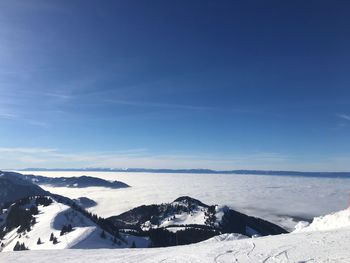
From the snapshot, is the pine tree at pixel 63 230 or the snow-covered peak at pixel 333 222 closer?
the snow-covered peak at pixel 333 222

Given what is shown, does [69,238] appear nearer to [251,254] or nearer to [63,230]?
[63,230]

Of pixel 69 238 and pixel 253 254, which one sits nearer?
pixel 253 254

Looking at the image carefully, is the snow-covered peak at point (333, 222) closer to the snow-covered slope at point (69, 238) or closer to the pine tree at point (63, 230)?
the snow-covered slope at point (69, 238)

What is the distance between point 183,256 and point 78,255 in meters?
10.5

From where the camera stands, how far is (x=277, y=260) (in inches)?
885

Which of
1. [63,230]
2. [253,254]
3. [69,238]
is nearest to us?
[253,254]

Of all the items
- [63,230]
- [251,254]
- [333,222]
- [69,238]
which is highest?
[333,222]

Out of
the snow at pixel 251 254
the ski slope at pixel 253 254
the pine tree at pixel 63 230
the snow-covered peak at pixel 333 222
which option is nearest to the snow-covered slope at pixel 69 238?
the pine tree at pixel 63 230

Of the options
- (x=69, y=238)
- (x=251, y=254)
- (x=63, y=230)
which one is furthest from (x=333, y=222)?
(x=63, y=230)

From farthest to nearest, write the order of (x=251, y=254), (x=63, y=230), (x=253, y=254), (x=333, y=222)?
(x=63, y=230) → (x=333, y=222) → (x=251, y=254) → (x=253, y=254)

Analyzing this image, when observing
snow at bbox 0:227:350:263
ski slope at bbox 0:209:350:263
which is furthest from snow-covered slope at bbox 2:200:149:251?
ski slope at bbox 0:209:350:263

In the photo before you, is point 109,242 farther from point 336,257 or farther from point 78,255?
point 336,257

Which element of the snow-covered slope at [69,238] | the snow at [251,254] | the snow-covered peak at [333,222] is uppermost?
the snow-covered peak at [333,222]

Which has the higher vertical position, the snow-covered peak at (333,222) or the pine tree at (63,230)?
the snow-covered peak at (333,222)
